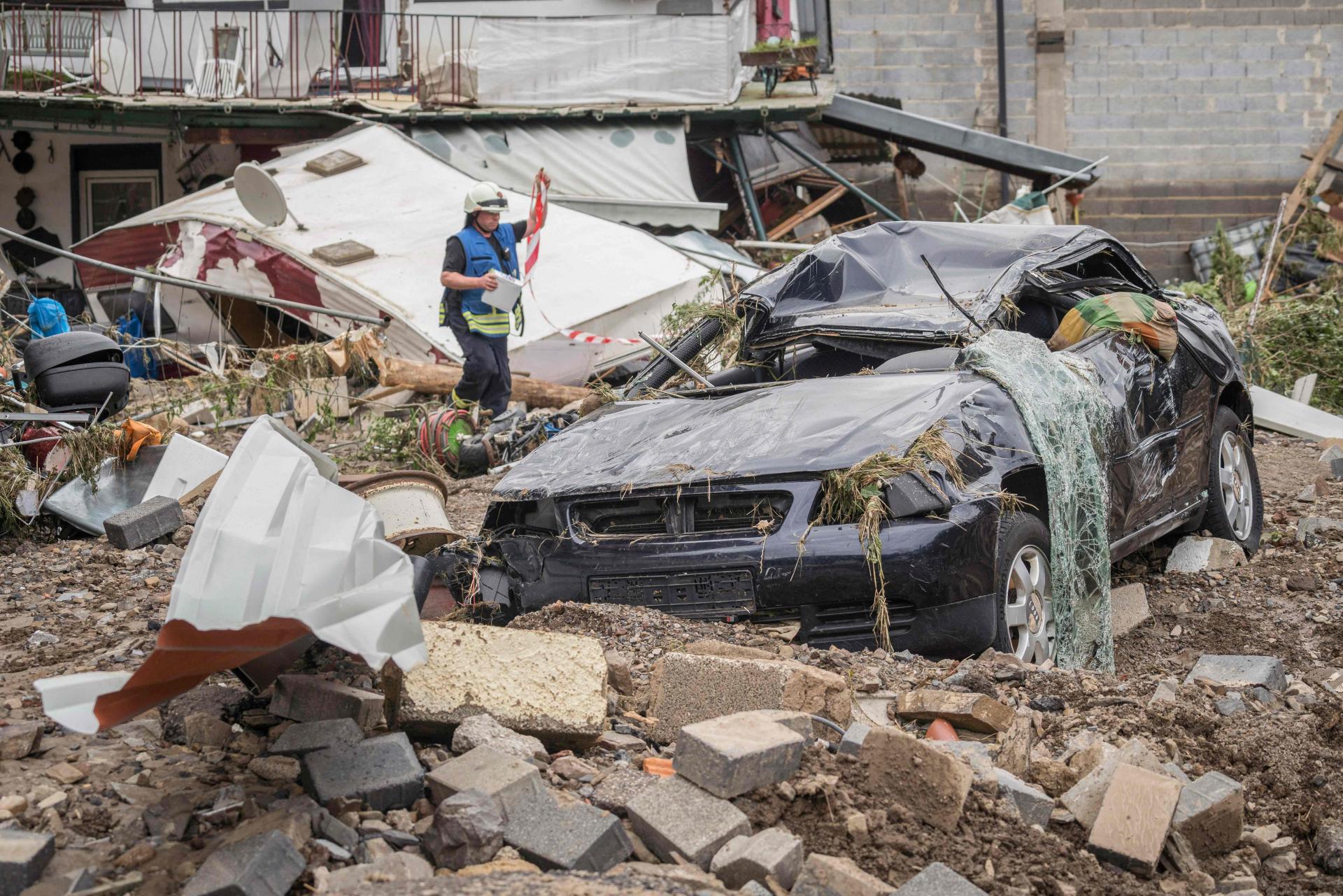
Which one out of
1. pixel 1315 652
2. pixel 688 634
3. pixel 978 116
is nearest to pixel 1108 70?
pixel 978 116

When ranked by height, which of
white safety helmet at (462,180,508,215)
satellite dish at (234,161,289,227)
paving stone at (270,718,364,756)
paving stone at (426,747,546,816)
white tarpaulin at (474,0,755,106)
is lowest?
paving stone at (426,747,546,816)

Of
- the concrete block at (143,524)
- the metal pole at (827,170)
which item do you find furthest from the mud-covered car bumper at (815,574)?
the metal pole at (827,170)

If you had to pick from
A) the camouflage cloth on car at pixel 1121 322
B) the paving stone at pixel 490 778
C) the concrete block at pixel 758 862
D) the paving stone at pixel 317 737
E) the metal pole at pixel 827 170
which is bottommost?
the concrete block at pixel 758 862

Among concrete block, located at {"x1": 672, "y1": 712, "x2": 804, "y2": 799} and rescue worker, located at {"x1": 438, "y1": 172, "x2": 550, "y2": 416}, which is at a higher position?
rescue worker, located at {"x1": 438, "y1": 172, "x2": 550, "y2": 416}

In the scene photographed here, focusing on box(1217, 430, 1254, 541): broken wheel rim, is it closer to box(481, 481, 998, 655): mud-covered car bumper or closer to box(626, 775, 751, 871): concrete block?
box(481, 481, 998, 655): mud-covered car bumper

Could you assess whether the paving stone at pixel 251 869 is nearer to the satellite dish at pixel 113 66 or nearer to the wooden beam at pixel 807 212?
the wooden beam at pixel 807 212

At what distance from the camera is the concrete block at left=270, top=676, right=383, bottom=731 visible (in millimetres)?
3732

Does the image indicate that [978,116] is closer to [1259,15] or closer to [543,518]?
[1259,15]

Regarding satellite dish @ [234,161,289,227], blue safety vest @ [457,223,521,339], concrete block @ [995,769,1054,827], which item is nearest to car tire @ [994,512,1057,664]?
concrete block @ [995,769,1054,827]

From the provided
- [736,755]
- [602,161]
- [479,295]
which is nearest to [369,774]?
[736,755]

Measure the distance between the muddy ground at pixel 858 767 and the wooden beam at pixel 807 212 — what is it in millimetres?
12488

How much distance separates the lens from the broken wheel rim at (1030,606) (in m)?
4.86

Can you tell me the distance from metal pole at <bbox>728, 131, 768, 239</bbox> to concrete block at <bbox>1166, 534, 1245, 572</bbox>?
439 inches

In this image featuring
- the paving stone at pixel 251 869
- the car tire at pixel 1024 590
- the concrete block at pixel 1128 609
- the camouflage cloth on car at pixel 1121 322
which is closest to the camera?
the paving stone at pixel 251 869
